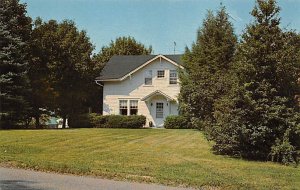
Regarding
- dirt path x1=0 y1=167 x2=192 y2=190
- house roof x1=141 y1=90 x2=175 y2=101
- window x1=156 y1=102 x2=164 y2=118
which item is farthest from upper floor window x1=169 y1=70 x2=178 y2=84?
dirt path x1=0 y1=167 x2=192 y2=190

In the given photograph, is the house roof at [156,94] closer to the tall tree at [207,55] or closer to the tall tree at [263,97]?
the tall tree at [207,55]

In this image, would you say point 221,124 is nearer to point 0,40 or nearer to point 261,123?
point 261,123

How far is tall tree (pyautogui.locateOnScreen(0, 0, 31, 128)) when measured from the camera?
2898cm

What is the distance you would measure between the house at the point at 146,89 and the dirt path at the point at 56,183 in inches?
1084

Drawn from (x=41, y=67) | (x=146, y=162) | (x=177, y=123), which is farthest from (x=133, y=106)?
(x=146, y=162)

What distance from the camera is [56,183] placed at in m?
10.4

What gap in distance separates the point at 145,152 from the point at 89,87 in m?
25.6

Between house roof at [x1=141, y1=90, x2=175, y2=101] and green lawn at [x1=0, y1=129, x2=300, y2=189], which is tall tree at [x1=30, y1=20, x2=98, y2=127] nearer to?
house roof at [x1=141, y1=90, x2=175, y2=101]

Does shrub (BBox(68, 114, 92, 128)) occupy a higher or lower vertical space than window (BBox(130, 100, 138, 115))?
lower

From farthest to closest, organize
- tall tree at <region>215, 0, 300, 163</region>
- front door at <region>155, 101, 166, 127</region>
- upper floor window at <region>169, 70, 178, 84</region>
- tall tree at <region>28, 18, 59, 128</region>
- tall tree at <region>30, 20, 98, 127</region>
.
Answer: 1. upper floor window at <region>169, 70, 178, 84</region>
2. front door at <region>155, 101, 166, 127</region>
3. tall tree at <region>30, 20, 98, 127</region>
4. tall tree at <region>28, 18, 59, 128</region>
5. tall tree at <region>215, 0, 300, 163</region>

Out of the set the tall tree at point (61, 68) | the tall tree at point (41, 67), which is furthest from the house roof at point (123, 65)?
the tall tree at point (41, 67)

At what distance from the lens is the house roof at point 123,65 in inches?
1597

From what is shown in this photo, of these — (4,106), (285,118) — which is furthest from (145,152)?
(4,106)

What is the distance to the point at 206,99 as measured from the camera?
22.1 m
